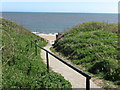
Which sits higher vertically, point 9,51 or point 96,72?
point 9,51

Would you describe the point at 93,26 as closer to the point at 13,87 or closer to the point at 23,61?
the point at 23,61

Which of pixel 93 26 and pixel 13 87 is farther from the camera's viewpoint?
pixel 93 26

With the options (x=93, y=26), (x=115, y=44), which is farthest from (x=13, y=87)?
(x=93, y=26)

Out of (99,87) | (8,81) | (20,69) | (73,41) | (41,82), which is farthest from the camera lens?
(73,41)

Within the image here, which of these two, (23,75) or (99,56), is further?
(99,56)

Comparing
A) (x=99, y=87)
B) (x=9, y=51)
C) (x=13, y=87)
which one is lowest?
(x=99, y=87)

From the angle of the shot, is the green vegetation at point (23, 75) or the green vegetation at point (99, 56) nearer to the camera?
the green vegetation at point (23, 75)

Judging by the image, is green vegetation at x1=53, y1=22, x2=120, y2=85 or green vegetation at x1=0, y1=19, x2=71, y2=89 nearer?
green vegetation at x1=0, y1=19, x2=71, y2=89

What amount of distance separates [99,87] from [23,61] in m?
3.25

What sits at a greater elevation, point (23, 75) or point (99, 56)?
point (99, 56)

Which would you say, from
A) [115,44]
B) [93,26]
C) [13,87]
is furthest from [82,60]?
[93,26]

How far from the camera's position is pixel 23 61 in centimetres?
836

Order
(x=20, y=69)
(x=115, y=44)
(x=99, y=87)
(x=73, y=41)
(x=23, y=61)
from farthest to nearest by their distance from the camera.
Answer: (x=73, y=41) → (x=115, y=44) → (x=23, y=61) → (x=20, y=69) → (x=99, y=87)

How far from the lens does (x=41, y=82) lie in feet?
15.8
